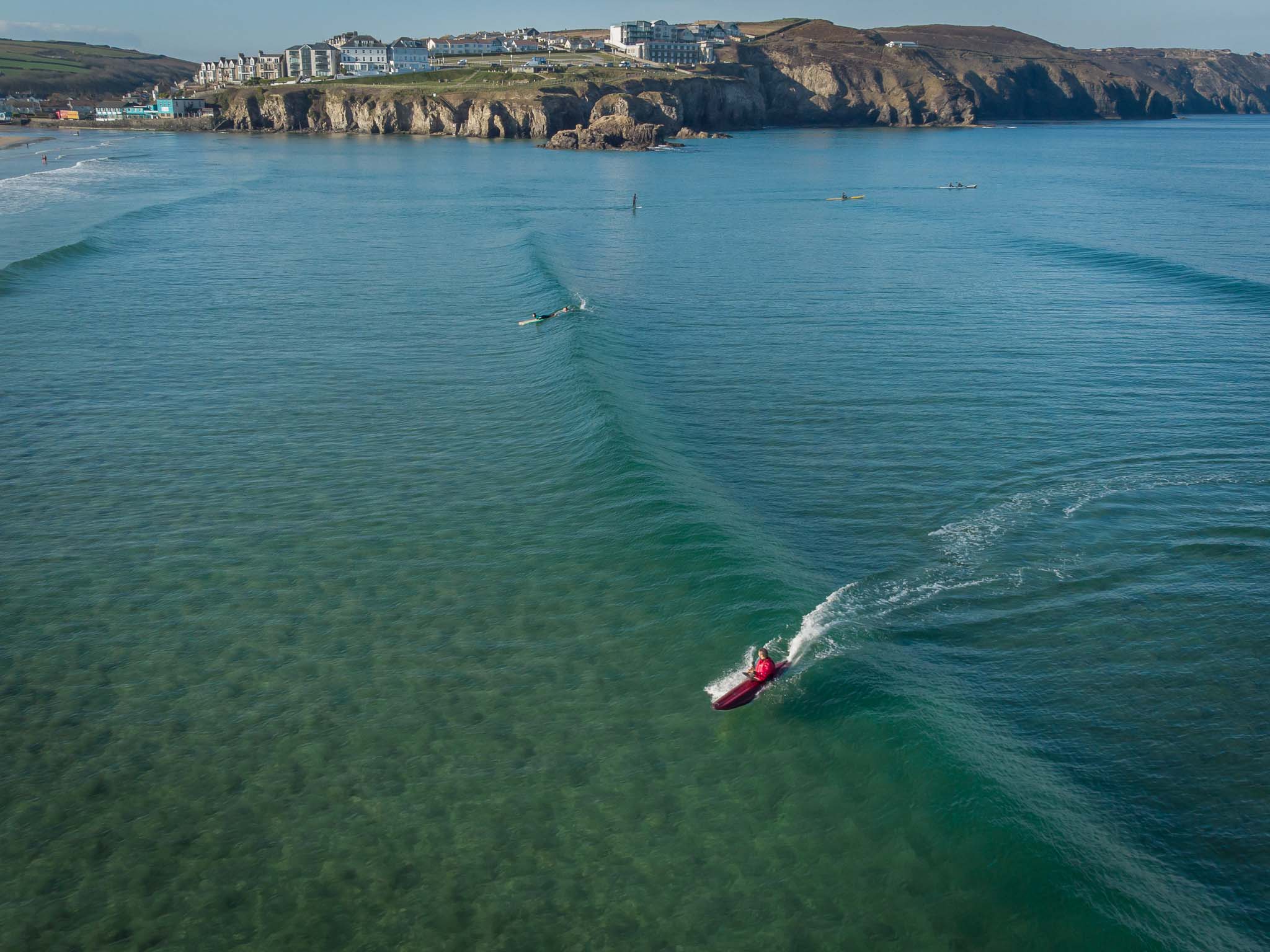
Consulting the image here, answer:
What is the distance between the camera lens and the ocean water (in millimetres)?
16547

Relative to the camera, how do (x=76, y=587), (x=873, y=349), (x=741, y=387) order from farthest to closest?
(x=873, y=349)
(x=741, y=387)
(x=76, y=587)

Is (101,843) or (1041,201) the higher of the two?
(1041,201)

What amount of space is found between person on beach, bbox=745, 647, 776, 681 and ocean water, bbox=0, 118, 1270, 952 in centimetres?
77

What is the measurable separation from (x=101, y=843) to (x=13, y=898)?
5.02 ft

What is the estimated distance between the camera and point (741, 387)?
41188 millimetres

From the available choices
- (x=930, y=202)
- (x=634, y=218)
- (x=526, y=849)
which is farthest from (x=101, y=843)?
(x=930, y=202)

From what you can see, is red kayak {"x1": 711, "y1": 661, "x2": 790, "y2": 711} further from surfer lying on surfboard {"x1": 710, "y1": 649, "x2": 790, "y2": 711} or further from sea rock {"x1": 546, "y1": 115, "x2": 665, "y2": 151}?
sea rock {"x1": 546, "y1": 115, "x2": 665, "y2": 151}

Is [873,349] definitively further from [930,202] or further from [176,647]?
[930,202]

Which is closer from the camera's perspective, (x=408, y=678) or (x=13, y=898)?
(x=13, y=898)

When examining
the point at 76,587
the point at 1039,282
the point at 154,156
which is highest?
the point at 154,156

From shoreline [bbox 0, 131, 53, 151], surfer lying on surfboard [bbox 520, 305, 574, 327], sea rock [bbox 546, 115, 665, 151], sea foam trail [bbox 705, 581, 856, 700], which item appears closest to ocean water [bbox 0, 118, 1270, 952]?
sea foam trail [bbox 705, 581, 856, 700]

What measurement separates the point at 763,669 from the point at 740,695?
80 centimetres

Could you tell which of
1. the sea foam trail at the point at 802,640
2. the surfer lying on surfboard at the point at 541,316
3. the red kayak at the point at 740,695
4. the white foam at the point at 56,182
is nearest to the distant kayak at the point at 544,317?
the surfer lying on surfboard at the point at 541,316

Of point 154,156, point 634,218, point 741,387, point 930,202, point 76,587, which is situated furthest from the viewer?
point 154,156
